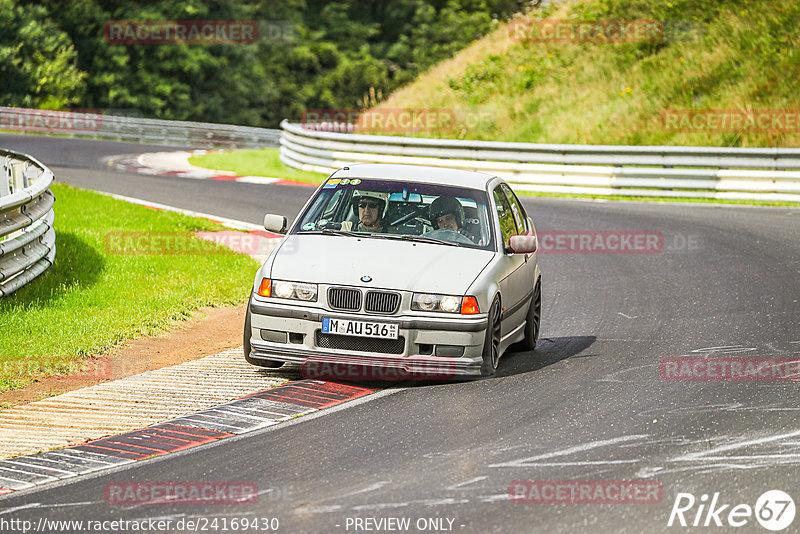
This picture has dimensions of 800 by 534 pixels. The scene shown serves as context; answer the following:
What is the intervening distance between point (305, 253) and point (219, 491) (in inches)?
123

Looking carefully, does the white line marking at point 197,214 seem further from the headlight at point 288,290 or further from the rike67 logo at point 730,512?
the rike67 logo at point 730,512

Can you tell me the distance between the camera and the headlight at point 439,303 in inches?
327

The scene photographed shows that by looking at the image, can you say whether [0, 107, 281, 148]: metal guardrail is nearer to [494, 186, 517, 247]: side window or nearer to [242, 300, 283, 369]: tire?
[494, 186, 517, 247]: side window

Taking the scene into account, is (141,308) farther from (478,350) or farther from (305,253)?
(478,350)

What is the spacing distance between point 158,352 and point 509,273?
314 centimetres

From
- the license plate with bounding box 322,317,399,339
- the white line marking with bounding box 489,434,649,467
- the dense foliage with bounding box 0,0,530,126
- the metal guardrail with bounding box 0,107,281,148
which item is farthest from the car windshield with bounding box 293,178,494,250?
the dense foliage with bounding box 0,0,530,126

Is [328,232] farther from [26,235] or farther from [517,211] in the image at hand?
[26,235]

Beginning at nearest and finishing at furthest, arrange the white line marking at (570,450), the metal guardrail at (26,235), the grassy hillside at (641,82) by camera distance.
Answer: the white line marking at (570,450), the metal guardrail at (26,235), the grassy hillside at (641,82)

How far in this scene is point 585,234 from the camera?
17.7m

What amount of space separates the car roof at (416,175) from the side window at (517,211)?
42cm

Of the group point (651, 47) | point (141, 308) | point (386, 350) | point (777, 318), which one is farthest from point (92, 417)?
point (651, 47)

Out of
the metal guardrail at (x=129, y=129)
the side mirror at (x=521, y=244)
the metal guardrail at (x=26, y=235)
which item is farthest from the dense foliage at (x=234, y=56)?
the side mirror at (x=521, y=244)

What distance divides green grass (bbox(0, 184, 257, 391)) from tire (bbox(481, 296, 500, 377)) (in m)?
3.29

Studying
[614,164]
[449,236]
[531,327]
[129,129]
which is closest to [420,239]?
[449,236]
